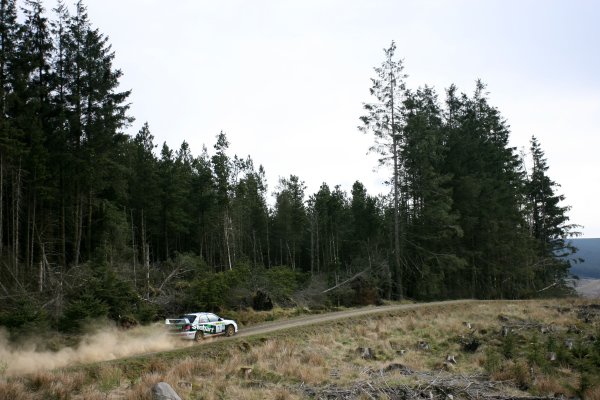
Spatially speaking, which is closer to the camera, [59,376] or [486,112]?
[59,376]

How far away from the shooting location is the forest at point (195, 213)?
26.2 metres

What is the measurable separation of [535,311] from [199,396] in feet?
88.3

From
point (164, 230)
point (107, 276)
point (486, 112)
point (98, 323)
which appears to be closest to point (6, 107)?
point (107, 276)

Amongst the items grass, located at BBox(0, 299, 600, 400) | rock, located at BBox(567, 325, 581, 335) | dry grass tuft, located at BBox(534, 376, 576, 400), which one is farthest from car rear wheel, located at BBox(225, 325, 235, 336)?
rock, located at BBox(567, 325, 581, 335)

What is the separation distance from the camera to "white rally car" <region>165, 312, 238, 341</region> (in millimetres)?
21203

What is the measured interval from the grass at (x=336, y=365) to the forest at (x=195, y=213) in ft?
22.1

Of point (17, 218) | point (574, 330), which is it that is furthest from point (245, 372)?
point (17, 218)

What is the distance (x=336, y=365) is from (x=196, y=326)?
7146 mm

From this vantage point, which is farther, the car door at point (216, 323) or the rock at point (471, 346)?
the car door at point (216, 323)

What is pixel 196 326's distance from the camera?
70.6ft

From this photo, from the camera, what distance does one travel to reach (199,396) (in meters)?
13.4

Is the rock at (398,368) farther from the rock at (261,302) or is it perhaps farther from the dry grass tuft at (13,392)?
the rock at (261,302)

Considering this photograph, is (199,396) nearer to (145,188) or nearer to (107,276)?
(107,276)

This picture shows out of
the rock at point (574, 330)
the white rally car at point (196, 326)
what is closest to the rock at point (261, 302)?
the white rally car at point (196, 326)
